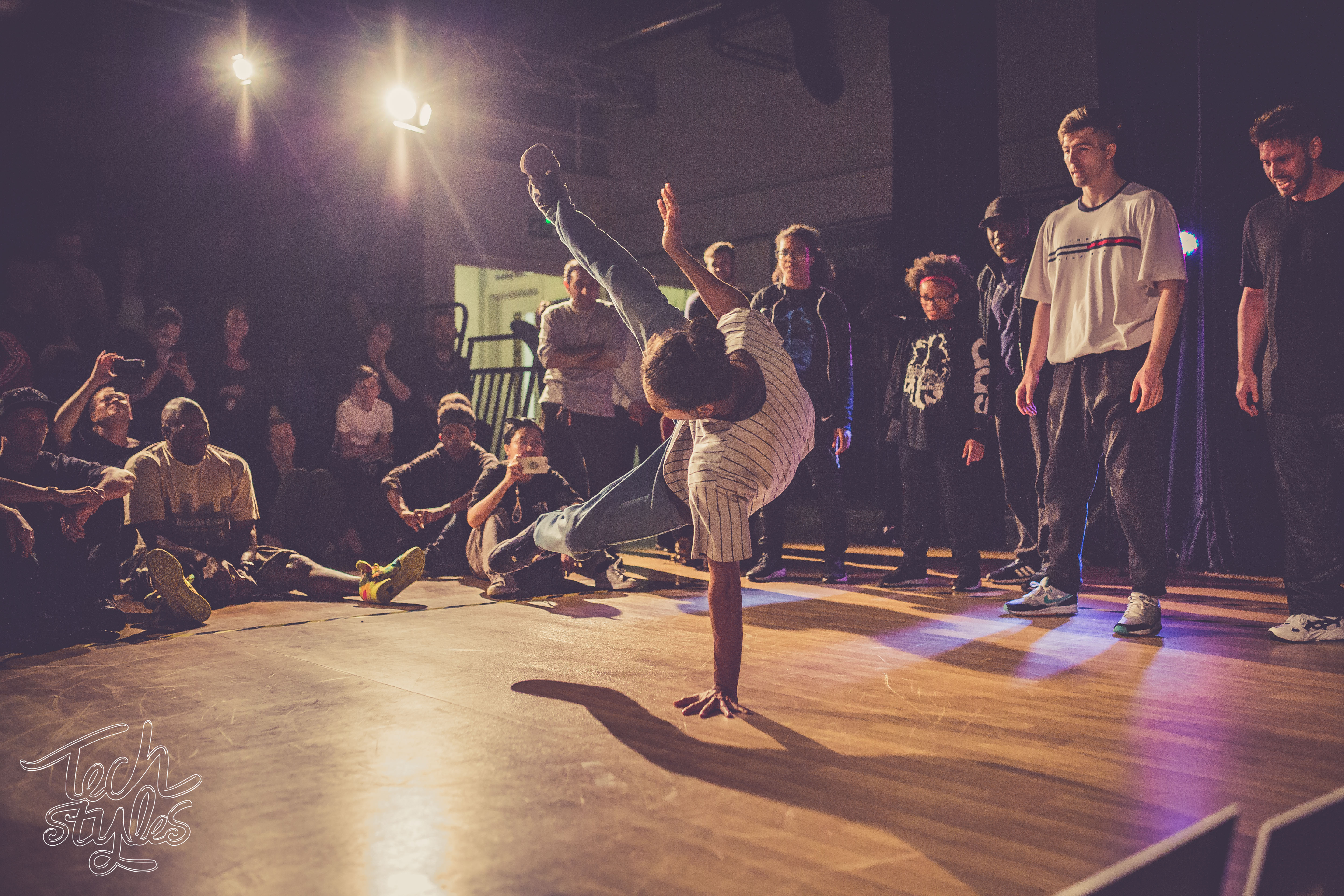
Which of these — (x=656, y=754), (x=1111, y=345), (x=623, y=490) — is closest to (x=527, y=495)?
(x=623, y=490)

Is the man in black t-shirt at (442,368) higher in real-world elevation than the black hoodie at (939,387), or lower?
higher

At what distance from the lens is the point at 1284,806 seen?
5.18 ft

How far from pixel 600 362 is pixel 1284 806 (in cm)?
354

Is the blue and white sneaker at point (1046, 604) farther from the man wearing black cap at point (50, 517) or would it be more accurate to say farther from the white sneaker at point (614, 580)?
the man wearing black cap at point (50, 517)

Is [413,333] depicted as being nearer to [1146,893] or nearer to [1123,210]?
[1123,210]

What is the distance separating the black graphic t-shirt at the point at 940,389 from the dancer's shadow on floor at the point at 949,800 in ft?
7.38

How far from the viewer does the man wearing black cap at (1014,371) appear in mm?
4152

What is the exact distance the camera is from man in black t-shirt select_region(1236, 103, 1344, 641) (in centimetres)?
283

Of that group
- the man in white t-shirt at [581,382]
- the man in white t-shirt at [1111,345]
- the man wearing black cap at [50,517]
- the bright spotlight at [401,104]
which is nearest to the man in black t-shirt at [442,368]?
the bright spotlight at [401,104]

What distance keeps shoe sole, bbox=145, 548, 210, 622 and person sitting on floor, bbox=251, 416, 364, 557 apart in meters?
1.64

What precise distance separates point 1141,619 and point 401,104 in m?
6.42

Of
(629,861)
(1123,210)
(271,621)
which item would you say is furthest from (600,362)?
(629,861)

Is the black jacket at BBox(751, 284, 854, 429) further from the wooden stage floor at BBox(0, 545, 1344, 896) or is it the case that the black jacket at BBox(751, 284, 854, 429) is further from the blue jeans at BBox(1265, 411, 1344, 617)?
the blue jeans at BBox(1265, 411, 1344, 617)

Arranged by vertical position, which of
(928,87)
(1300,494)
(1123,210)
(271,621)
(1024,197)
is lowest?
(271,621)
